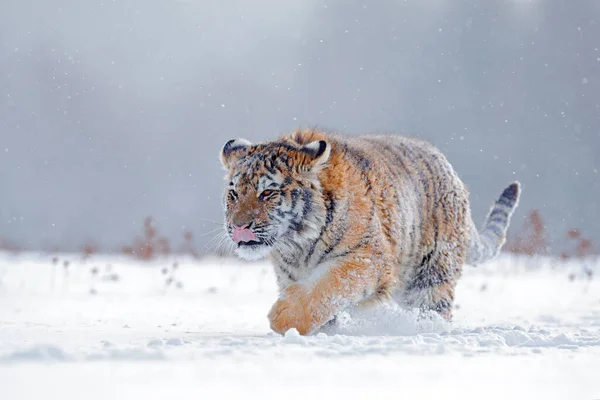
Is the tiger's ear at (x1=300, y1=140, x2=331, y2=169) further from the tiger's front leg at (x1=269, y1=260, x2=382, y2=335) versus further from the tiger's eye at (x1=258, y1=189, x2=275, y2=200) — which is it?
the tiger's front leg at (x1=269, y1=260, x2=382, y2=335)

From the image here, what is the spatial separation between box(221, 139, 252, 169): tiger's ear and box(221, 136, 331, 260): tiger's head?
0.67 ft

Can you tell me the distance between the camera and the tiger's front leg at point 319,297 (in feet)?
14.1

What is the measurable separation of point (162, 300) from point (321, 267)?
13.9 feet

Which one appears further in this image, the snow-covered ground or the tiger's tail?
the tiger's tail

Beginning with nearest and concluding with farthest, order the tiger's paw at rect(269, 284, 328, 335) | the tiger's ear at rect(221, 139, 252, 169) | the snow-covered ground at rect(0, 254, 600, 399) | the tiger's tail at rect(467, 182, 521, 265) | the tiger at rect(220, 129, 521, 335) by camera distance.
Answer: the snow-covered ground at rect(0, 254, 600, 399)
the tiger's paw at rect(269, 284, 328, 335)
the tiger at rect(220, 129, 521, 335)
the tiger's ear at rect(221, 139, 252, 169)
the tiger's tail at rect(467, 182, 521, 265)

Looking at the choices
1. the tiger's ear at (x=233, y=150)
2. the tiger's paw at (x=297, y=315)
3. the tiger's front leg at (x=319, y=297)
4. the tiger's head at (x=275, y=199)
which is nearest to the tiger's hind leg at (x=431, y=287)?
the tiger's front leg at (x=319, y=297)

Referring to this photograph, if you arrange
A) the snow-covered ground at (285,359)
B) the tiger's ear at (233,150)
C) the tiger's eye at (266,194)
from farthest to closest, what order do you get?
the tiger's ear at (233,150)
the tiger's eye at (266,194)
the snow-covered ground at (285,359)

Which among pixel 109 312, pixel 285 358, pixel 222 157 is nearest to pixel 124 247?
pixel 109 312

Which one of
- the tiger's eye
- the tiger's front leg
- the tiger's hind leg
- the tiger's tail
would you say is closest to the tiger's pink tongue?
the tiger's eye

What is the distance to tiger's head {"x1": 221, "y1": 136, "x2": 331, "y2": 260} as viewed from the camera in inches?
178

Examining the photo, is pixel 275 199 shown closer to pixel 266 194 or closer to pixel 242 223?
pixel 266 194

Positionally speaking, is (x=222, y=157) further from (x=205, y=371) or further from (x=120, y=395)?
(x=120, y=395)

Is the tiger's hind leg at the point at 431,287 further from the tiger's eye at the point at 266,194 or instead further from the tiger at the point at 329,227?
the tiger's eye at the point at 266,194

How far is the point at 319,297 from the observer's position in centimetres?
432
